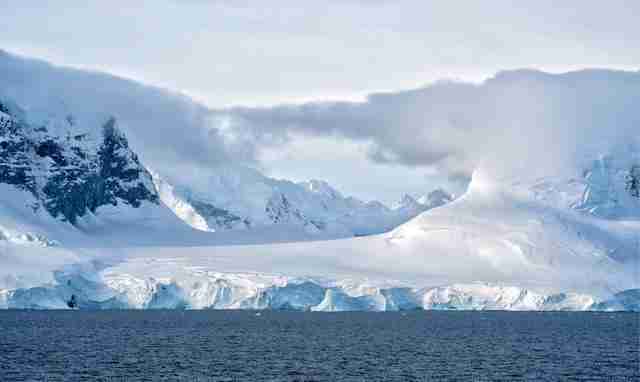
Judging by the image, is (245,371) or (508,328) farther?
(508,328)

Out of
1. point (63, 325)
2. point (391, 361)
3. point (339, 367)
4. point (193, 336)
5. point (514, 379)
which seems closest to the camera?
point (514, 379)

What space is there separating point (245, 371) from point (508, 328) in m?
92.3

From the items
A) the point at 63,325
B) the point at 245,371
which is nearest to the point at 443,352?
the point at 245,371

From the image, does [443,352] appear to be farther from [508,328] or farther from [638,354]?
[508,328]

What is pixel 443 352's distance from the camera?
125562 mm

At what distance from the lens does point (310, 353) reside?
404 ft

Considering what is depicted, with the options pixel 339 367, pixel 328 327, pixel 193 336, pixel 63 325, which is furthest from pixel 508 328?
pixel 339 367

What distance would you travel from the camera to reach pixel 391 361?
372ft

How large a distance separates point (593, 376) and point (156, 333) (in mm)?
75937

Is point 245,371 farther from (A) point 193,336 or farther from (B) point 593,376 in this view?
(A) point 193,336

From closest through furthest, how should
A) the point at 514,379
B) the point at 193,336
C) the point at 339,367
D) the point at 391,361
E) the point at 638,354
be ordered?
the point at 514,379 → the point at 339,367 → the point at 391,361 → the point at 638,354 → the point at 193,336

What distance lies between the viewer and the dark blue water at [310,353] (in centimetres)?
9950

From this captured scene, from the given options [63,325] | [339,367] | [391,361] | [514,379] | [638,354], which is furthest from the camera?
[63,325]

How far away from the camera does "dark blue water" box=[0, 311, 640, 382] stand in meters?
99.5
